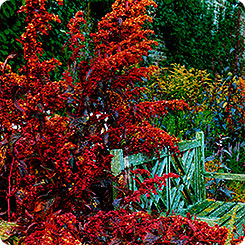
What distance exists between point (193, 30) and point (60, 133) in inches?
239

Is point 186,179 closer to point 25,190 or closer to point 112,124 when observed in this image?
point 112,124

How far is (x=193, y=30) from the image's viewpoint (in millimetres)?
6918

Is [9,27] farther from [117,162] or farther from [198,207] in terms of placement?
[198,207]

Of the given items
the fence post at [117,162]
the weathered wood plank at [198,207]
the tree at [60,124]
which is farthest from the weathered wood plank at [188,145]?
the fence post at [117,162]

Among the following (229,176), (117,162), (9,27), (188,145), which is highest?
(9,27)

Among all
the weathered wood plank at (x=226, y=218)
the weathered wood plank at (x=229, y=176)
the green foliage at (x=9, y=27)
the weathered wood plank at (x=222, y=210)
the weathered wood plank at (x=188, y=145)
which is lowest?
the weathered wood plank at (x=222, y=210)

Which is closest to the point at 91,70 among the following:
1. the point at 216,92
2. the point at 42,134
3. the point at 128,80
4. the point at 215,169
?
the point at 128,80

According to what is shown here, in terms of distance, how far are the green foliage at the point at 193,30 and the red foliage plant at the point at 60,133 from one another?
451cm

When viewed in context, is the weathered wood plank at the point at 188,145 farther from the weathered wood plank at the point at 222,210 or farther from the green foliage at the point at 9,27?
the green foliage at the point at 9,27

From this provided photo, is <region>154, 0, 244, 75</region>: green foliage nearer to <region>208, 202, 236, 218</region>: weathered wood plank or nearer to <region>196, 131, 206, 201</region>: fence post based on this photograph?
<region>196, 131, 206, 201</region>: fence post

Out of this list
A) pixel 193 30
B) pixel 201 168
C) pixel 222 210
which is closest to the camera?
pixel 222 210

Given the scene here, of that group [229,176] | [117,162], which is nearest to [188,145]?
[229,176]

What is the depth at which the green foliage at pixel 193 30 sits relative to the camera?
20.7 feet

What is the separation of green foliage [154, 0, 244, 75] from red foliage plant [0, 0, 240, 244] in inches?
178
